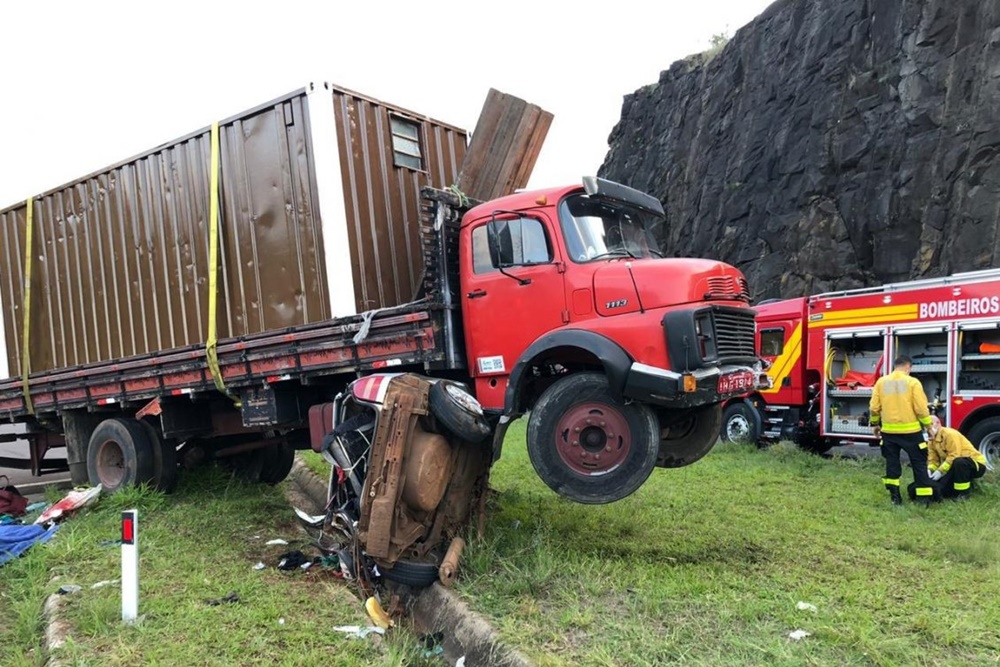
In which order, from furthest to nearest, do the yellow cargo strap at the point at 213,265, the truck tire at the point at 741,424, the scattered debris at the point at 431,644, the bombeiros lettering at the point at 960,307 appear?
the truck tire at the point at 741,424, the bombeiros lettering at the point at 960,307, the yellow cargo strap at the point at 213,265, the scattered debris at the point at 431,644

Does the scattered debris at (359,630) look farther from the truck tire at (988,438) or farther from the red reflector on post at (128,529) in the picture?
the truck tire at (988,438)

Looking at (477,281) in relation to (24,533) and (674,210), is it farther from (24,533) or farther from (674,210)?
(674,210)

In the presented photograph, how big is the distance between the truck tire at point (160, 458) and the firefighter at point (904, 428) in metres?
7.03

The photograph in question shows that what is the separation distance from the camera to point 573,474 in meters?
4.72

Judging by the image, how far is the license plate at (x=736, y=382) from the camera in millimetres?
4762

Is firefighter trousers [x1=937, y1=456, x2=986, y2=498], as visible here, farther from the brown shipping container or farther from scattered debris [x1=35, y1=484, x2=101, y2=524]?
scattered debris [x1=35, y1=484, x2=101, y2=524]

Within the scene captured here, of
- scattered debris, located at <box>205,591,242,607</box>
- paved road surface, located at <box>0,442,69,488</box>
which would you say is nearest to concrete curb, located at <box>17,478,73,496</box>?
paved road surface, located at <box>0,442,69,488</box>

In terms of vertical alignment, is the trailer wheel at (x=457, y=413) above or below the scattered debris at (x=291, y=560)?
above

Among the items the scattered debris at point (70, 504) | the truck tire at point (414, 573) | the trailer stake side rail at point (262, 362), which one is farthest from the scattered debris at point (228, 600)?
the scattered debris at point (70, 504)

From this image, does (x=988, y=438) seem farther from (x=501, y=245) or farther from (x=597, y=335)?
(x=501, y=245)

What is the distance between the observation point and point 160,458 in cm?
730

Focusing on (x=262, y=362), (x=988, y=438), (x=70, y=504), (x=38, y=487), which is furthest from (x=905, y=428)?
(x=38, y=487)

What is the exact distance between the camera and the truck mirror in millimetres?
5227

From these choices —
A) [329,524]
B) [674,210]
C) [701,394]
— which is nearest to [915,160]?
[674,210]
